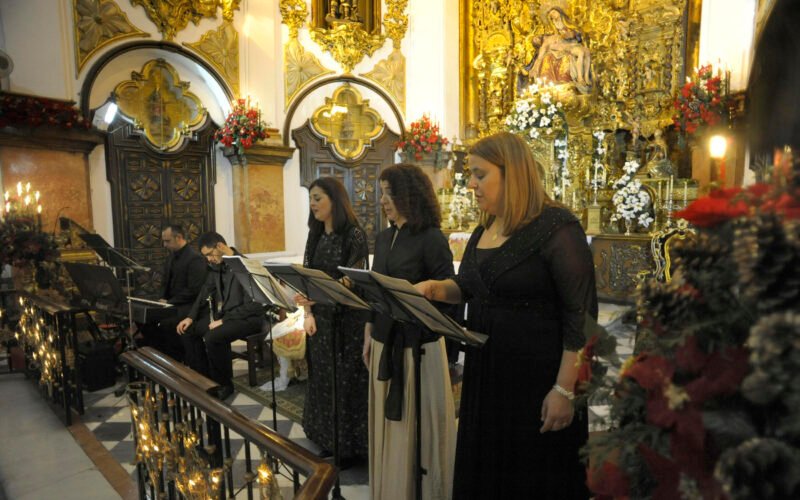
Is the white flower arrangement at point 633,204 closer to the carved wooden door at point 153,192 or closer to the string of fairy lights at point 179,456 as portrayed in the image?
the carved wooden door at point 153,192

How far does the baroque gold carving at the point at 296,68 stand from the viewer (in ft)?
33.1

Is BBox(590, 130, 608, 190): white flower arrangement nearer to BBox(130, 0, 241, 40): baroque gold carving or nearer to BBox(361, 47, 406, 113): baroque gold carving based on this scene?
BBox(361, 47, 406, 113): baroque gold carving

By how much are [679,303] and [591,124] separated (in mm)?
9936

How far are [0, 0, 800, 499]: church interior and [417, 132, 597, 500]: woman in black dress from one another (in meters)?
0.18

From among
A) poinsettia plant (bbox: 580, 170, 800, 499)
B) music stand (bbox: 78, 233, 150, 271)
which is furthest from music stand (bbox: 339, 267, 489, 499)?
music stand (bbox: 78, 233, 150, 271)

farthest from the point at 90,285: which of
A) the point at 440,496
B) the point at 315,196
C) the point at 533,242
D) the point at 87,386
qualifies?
the point at 533,242

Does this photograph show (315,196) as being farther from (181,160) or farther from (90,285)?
(181,160)

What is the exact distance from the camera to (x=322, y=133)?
1059cm

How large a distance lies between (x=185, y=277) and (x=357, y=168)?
619 centimetres

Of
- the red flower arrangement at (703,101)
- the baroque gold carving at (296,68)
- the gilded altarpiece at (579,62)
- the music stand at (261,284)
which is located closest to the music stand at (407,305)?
the music stand at (261,284)

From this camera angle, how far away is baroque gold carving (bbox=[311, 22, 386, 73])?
10469mm

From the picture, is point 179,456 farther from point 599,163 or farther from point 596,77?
point 596,77

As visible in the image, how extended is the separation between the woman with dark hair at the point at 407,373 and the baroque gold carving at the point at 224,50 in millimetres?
7557

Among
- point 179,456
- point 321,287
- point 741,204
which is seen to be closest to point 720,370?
point 741,204
